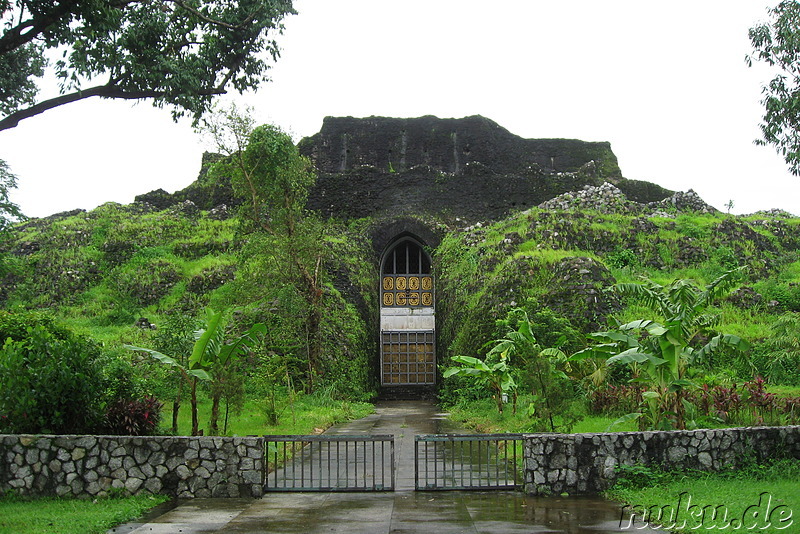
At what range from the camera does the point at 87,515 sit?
7.80m

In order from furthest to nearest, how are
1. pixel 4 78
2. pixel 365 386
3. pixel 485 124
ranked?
pixel 485 124
pixel 365 386
pixel 4 78

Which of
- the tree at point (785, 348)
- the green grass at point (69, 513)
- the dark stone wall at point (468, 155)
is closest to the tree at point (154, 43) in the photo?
the green grass at point (69, 513)

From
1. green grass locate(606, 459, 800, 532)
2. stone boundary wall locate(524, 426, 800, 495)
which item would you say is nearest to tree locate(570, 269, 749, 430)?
stone boundary wall locate(524, 426, 800, 495)

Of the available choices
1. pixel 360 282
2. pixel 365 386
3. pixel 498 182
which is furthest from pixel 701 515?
pixel 498 182

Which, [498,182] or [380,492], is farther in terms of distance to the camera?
[498,182]

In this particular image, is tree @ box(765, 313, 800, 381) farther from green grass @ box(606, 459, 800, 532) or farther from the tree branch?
the tree branch

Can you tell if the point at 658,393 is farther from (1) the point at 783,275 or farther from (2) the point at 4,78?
(1) the point at 783,275

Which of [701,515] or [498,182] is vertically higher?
[498,182]

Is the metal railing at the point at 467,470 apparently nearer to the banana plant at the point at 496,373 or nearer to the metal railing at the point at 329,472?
the metal railing at the point at 329,472

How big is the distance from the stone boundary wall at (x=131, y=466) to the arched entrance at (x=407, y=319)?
52.8 feet

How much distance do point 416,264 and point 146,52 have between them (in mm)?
16999

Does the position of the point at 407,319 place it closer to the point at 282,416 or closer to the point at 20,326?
the point at 282,416

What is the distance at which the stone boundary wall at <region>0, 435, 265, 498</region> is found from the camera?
8.75 meters

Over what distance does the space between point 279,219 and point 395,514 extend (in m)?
12.6
